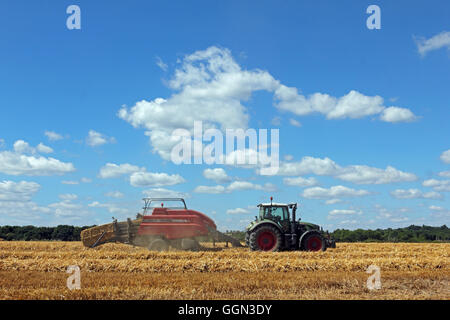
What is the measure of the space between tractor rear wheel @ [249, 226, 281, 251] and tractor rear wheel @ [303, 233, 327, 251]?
46.8 inches

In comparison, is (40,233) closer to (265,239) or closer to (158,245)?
(158,245)

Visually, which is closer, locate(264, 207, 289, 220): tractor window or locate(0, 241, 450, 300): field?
locate(0, 241, 450, 300): field

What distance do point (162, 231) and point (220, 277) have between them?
7.82 m


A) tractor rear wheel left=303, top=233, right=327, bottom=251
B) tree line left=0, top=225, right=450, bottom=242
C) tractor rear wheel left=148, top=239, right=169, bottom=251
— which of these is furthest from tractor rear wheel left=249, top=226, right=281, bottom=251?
tree line left=0, top=225, right=450, bottom=242

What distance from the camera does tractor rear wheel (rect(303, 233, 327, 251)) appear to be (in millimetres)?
17734

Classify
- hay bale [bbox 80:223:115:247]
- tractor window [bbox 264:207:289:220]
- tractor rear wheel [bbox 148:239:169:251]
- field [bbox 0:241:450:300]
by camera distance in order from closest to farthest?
field [bbox 0:241:450:300] → tractor window [bbox 264:207:289:220] → tractor rear wheel [bbox 148:239:169:251] → hay bale [bbox 80:223:115:247]

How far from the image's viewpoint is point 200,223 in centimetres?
1895

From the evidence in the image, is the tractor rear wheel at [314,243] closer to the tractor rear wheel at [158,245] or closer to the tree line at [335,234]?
the tractor rear wheel at [158,245]

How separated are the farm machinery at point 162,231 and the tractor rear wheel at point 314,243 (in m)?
3.28

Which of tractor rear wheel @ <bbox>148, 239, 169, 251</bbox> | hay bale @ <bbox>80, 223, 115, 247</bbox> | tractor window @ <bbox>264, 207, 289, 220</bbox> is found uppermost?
tractor window @ <bbox>264, 207, 289, 220</bbox>

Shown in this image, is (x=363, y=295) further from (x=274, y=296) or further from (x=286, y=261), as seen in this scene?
(x=286, y=261)

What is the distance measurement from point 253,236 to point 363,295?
A: 8.57 m

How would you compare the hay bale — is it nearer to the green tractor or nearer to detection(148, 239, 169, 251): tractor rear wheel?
detection(148, 239, 169, 251): tractor rear wheel
